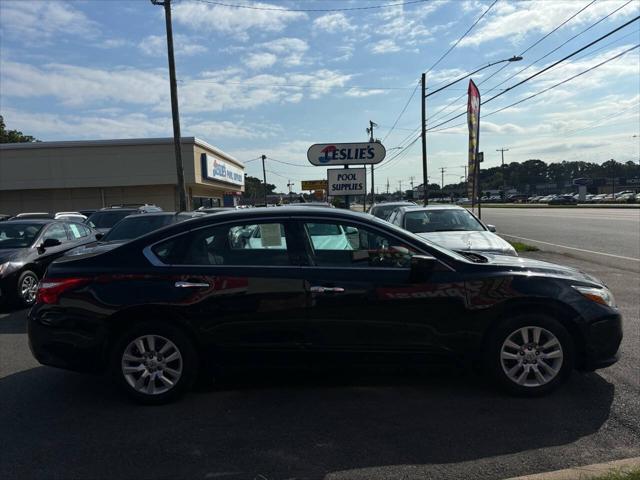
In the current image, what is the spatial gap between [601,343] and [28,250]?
28.2 feet

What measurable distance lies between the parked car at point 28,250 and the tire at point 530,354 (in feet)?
24.0

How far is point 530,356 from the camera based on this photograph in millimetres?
4316

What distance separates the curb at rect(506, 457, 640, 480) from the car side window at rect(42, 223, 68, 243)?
29.9 feet

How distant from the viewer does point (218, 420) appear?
4.02 m

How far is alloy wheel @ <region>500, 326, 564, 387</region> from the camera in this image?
14.1 feet

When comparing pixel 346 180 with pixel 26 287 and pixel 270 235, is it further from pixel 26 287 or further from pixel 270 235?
pixel 270 235

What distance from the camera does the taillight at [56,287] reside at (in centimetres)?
431

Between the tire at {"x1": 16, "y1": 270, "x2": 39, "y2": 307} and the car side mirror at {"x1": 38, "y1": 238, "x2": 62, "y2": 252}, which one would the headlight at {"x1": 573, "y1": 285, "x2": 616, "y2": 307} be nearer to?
the tire at {"x1": 16, "y1": 270, "x2": 39, "y2": 307}

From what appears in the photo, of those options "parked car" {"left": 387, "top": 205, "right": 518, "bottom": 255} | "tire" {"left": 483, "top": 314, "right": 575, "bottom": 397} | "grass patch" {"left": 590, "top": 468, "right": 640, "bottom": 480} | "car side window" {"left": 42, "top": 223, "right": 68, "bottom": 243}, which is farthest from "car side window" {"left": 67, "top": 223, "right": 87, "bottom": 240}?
"grass patch" {"left": 590, "top": 468, "right": 640, "bottom": 480}

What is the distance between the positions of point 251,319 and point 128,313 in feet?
3.30

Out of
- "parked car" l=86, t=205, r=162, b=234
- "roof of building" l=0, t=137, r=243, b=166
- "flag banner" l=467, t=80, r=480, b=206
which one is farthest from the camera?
"roof of building" l=0, t=137, r=243, b=166

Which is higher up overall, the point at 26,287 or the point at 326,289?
the point at 326,289

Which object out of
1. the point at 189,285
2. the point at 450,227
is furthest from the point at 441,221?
the point at 189,285

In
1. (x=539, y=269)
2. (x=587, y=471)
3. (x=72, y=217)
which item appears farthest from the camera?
(x=72, y=217)
